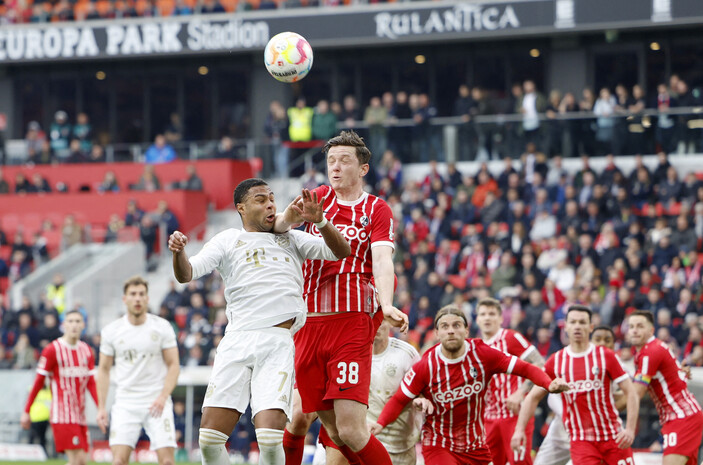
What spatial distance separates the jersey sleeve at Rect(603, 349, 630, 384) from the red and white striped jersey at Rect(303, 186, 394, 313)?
3.07m

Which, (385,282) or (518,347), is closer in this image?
(385,282)

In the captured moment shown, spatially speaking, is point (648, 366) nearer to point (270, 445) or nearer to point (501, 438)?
point (501, 438)

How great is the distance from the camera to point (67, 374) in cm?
1253

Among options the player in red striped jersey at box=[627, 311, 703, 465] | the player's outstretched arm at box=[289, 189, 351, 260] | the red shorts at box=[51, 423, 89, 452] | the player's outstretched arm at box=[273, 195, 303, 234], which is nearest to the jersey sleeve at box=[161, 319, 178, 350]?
the red shorts at box=[51, 423, 89, 452]

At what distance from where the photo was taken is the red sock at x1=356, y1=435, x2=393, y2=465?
7.81 meters

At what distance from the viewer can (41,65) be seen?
30.6 metres

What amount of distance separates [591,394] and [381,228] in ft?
11.2

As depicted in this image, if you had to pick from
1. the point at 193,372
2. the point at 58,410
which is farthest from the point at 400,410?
the point at 193,372

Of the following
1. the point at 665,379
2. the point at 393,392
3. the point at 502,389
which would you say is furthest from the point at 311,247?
the point at 665,379

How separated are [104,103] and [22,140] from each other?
2.38 metres

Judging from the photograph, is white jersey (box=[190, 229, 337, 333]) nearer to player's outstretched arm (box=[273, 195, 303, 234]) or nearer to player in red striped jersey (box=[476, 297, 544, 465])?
player's outstretched arm (box=[273, 195, 303, 234])

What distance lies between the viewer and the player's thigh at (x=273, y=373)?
750cm

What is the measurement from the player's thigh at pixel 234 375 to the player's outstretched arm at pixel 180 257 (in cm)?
58

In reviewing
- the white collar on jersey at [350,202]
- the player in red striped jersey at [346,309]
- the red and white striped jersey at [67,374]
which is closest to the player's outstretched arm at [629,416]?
the player in red striped jersey at [346,309]
